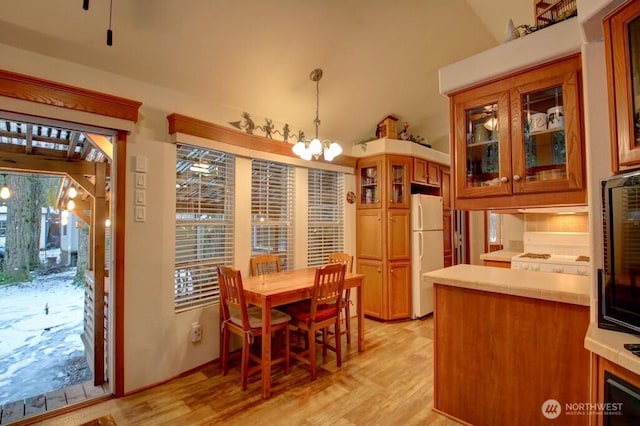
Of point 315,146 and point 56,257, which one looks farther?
point 56,257

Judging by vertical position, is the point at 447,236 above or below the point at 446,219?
below

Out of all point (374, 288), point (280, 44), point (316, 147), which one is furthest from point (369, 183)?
point (280, 44)

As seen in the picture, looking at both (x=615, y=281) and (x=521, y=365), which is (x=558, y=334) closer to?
(x=521, y=365)

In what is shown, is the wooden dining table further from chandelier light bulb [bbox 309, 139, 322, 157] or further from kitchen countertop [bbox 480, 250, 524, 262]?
kitchen countertop [bbox 480, 250, 524, 262]

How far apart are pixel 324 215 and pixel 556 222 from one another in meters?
2.76

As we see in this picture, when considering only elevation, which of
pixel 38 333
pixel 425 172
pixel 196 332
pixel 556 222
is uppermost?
pixel 425 172

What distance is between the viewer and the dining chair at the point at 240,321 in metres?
2.49

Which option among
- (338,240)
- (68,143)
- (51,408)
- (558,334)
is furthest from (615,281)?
(68,143)

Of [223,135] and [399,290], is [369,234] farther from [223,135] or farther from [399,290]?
[223,135]

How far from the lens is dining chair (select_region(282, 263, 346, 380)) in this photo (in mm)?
2676

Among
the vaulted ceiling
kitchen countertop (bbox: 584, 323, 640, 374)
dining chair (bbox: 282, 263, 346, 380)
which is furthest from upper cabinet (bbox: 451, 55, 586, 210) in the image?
the vaulted ceiling

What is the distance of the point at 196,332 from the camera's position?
9.21 feet

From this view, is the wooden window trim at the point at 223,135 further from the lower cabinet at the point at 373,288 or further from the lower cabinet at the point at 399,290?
the lower cabinet at the point at 399,290

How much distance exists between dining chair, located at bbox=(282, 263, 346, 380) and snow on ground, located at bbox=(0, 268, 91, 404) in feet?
6.95
